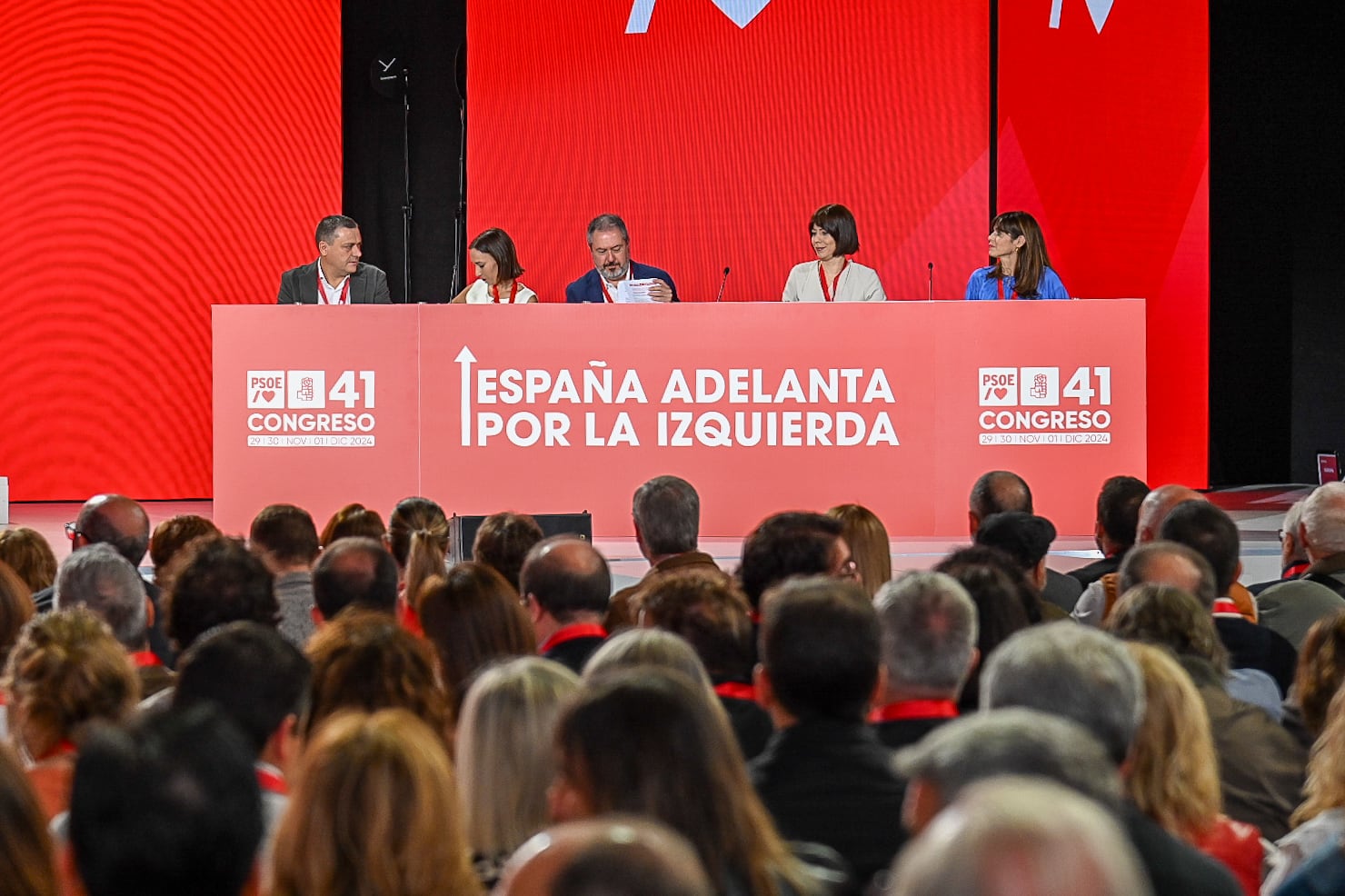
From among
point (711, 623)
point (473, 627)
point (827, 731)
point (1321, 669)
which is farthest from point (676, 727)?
point (1321, 669)

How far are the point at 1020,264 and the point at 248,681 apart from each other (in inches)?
263

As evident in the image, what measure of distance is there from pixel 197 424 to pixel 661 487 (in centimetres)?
707

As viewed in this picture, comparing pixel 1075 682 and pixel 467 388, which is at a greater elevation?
pixel 467 388

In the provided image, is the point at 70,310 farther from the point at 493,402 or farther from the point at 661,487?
the point at 661,487

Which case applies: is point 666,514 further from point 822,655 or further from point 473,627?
point 822,655

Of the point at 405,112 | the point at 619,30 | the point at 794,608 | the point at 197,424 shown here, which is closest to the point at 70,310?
the point at 197,424

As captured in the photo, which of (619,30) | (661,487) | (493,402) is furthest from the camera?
(619,30)

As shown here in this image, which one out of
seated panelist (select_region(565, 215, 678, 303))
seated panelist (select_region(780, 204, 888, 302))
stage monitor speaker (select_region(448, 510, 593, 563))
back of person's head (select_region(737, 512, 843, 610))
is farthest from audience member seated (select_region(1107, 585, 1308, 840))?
seated panelist (select_region(780, 204, 888, 302))

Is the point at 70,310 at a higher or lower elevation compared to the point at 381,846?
higher

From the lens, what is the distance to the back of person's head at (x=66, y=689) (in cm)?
272

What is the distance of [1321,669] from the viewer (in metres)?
3.20

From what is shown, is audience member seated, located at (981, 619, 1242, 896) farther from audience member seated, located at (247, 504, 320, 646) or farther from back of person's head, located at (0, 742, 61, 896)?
audience member seated, located at (247, 504, 320, 646)

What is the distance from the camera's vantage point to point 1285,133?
11.5 metres

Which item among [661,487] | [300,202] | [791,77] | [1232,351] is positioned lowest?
[661,487]
